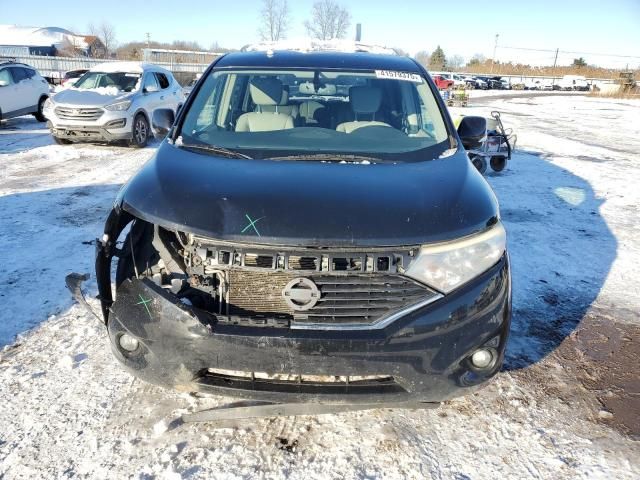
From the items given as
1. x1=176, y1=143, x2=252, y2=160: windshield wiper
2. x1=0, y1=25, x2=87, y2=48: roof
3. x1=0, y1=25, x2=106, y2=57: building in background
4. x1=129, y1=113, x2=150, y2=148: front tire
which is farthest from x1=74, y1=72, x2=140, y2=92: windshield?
x1=0, y1=25, x2=87, y2=48: roof

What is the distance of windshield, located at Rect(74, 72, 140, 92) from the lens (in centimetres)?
1114

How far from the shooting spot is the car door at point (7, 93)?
12938mm

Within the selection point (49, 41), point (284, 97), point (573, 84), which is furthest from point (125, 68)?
point (49, 41)

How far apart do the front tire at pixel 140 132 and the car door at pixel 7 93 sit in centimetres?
492

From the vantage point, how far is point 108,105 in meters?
9.91

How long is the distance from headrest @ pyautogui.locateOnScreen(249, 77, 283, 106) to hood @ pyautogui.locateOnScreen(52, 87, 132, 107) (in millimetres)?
7455

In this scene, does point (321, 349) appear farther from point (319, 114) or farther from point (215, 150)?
point (319, 114)

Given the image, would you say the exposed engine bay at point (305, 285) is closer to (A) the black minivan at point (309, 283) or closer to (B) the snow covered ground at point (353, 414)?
(A) the black minivan at point (309, 283)

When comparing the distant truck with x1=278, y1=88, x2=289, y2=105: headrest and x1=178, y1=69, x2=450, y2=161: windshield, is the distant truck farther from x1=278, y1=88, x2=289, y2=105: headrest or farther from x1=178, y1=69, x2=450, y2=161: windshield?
x1=278, y1=88, x2=289, y2=105: headrest

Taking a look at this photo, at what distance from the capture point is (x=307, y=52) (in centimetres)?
385

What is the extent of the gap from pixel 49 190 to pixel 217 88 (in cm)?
439

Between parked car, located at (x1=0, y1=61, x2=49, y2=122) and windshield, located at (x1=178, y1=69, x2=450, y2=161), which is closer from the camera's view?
windshield, located at (x1=178, y1=69, x2=450, y2=161)

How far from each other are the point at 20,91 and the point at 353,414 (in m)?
14.6

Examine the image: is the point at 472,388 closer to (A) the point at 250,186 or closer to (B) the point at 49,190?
(A) the point at 250,186
